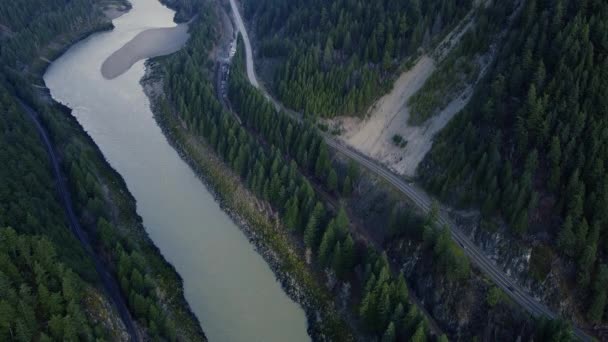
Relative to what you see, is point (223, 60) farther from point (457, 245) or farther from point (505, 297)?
point (505, 297)

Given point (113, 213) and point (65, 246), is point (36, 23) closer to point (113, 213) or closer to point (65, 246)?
point (113, 213)

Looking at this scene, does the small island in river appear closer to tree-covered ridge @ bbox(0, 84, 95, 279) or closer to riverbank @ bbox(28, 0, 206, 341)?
riverbank @ bbox(28, 0, 206, 341)

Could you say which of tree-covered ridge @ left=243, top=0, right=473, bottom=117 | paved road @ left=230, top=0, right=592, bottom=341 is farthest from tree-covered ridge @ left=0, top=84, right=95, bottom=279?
tree-covered ridge @ left=243, top=0, right=473, bottom=117

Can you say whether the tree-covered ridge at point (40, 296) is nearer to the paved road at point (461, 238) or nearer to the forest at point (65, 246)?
the forest at point (65, 246)

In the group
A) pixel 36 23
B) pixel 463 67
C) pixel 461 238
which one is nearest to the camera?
pixel 461 238

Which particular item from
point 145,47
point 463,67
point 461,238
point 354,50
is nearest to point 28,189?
point 461,238

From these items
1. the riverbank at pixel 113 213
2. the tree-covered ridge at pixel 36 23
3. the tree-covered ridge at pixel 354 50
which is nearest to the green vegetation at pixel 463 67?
the tree-covered ridge at pixel 354 50
